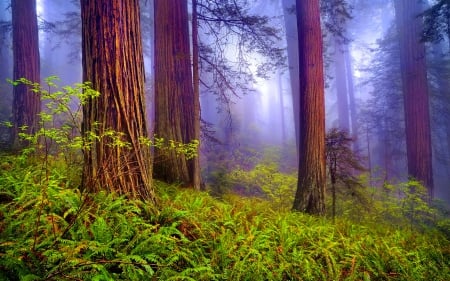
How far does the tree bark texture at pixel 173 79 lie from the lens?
6238mm

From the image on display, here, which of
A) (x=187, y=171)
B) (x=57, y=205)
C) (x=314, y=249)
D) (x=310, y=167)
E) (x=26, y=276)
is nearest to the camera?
(x=26, y=276)

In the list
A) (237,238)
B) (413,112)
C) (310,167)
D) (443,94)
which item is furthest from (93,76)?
(443,94)

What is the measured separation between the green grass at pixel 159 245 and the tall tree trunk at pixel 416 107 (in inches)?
265

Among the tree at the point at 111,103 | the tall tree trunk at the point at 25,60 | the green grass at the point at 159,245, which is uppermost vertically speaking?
the tall tree trunk at the point at 25,60

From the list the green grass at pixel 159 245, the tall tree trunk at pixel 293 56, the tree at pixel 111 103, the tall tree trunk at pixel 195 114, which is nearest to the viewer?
the green grass at pixel 159 245

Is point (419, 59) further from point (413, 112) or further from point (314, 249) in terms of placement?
point (314, 249)

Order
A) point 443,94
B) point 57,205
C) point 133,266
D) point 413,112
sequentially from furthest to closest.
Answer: point 443,94 < point 413,112 < point 57,205 < point 133,266

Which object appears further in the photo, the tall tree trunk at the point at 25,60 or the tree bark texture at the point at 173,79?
the tall tree trunk at the point at 25,60

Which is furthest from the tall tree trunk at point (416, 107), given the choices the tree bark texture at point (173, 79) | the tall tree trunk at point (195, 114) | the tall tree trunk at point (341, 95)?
the tall tree trunk at point (341, 95)

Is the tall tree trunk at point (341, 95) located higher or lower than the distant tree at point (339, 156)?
higher

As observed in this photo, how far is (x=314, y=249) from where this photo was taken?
4062 mm

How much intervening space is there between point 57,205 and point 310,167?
214 inches

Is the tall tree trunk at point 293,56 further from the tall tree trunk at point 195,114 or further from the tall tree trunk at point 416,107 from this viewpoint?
the tall tree trunk at point 195,114

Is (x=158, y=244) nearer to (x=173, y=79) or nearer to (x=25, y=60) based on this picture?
(x=173, y=79)
